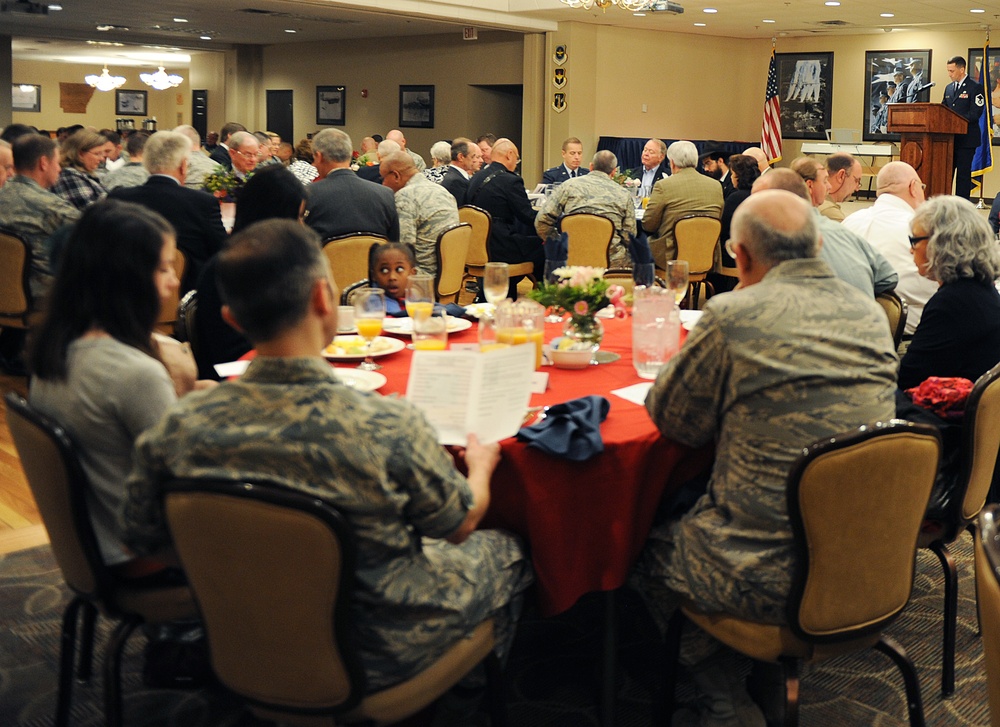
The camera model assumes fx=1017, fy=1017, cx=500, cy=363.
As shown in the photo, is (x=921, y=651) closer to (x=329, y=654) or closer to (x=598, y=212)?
(x=329, y=654)

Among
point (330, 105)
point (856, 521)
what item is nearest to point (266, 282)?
point (856, 521)

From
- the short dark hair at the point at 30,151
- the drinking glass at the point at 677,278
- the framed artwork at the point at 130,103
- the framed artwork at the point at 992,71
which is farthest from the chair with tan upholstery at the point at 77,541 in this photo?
the framed artwork at the point at 130,103

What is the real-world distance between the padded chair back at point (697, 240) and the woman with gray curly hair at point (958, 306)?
Answer: 12.1 feet

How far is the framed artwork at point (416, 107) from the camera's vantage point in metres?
17.7

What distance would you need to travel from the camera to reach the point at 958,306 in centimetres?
339

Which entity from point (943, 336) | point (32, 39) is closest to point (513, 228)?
point (943, 336)

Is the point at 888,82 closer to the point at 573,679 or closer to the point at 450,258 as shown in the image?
the point at 450,258

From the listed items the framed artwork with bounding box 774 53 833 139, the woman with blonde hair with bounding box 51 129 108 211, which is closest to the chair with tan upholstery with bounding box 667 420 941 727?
the woman with blonde hair with bounding box 51 129 108 211

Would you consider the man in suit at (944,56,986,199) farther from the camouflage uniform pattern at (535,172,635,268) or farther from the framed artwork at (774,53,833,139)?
the camouflage uniform pattern at (535,172,635,268)

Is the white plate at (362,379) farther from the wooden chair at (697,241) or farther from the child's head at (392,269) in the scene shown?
the wooden chair at (697,241)

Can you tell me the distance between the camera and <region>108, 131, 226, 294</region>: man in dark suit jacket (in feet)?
17.3

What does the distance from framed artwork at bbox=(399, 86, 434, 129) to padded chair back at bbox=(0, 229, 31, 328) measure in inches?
506

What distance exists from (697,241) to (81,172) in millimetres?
4369

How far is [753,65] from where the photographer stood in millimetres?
18422
